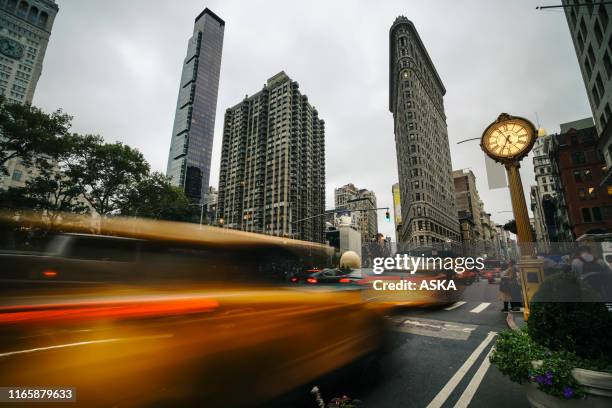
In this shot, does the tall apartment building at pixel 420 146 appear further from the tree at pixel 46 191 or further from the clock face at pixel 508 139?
the tree at pixel 46 191

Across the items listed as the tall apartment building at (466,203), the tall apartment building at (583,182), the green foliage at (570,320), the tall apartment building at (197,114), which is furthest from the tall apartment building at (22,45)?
the tall apartment building at (466,203)

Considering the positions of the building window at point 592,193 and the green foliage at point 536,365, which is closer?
the green foliage at point 536,365

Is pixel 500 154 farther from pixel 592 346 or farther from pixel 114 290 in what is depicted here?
pixel 114 290

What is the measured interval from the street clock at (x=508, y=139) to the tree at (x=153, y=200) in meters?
32.6

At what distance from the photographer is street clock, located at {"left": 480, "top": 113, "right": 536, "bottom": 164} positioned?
22.2ft

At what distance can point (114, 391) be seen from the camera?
2.11 metres

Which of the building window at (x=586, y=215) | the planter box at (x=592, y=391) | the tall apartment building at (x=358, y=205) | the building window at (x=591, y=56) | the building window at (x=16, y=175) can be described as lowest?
the planter box at (x=592, y=391)

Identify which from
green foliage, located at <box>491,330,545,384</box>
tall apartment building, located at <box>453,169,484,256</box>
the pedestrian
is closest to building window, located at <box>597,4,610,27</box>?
the pedestrian

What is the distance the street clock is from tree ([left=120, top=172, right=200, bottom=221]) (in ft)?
107

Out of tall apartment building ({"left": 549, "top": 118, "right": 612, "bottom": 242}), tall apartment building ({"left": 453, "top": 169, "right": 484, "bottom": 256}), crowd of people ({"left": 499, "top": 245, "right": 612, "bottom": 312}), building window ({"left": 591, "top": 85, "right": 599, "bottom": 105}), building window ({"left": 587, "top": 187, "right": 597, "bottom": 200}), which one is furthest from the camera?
tall apartment building ({"left": 453, "top": 169, "right": 484, "bottom": 256})

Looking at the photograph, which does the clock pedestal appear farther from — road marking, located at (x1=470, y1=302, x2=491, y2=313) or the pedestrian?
road marking, located at (x1=470, y1=302, x2=491, y2=313)

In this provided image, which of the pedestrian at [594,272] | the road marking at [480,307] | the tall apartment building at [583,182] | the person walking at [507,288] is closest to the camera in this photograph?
the pedestrian at [594,272]

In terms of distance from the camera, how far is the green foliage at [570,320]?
8.77ft

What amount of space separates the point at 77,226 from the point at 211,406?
34.6 meters
